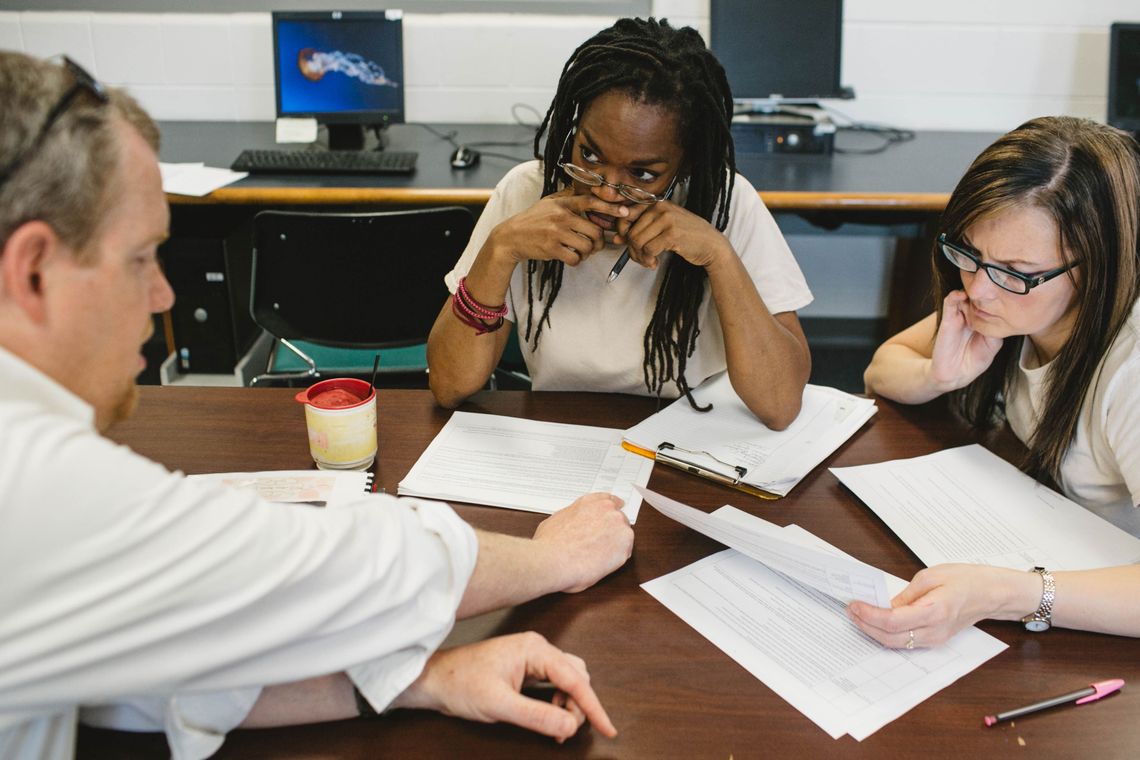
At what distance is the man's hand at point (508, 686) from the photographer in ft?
2.68

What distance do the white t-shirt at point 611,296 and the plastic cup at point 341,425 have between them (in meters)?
0.35

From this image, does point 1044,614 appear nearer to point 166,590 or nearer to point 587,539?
point 587,539

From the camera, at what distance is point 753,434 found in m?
1.38

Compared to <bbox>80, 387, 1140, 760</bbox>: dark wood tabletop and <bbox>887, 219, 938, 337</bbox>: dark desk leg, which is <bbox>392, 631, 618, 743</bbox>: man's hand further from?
<bbox>887, 219, 938, 337</bbox>: dark desk leg

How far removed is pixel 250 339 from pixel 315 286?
0.94 m

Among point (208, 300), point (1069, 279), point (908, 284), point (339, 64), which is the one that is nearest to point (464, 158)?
point (339, 64)

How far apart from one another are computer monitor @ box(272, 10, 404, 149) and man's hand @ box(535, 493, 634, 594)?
77.8 inches

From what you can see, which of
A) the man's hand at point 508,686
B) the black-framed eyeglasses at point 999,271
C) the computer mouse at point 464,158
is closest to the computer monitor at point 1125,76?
the computer mouse at point 464,158

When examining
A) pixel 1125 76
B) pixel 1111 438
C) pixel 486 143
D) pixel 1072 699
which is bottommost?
pixel 1072 699

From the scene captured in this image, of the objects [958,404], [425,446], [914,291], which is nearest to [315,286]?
[425,446]

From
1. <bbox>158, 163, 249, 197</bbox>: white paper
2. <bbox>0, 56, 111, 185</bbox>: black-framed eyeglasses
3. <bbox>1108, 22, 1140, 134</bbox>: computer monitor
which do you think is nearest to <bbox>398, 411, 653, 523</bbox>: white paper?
<bbox>0, 56, 111, 185</bbox>: black-framed eyeglasses

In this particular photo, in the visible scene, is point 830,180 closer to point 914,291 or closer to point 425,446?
point 914,291

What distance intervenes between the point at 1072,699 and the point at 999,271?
1.84 ft

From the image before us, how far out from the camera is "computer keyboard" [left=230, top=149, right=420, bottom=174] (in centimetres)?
257
